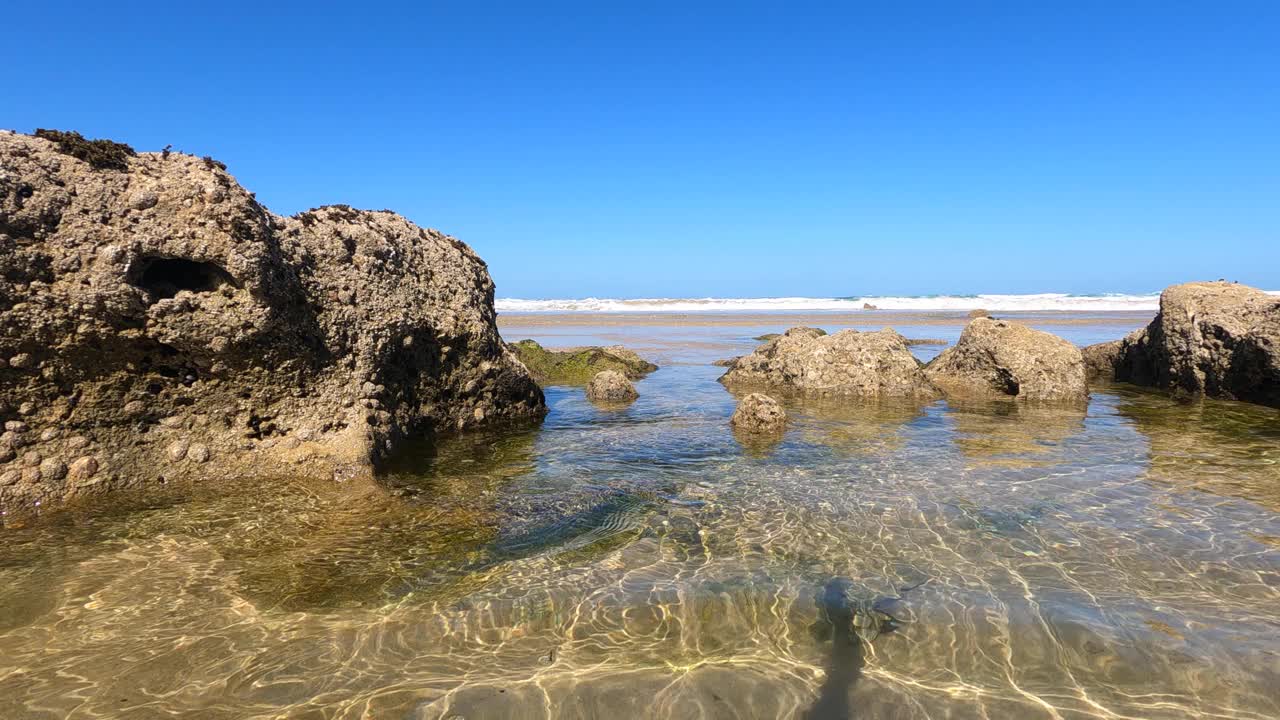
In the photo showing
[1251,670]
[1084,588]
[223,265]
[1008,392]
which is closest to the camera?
[1251,670]

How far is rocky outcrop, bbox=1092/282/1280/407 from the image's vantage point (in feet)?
33.9

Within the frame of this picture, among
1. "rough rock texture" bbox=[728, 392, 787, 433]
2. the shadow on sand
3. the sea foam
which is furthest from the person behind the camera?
the sea foam

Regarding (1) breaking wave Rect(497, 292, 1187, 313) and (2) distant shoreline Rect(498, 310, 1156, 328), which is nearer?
(2) distant shoreline Rect(498, 310, 1156, 328)

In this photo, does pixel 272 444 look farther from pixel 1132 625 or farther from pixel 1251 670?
pixel 1251 670

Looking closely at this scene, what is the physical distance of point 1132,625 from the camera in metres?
3.60

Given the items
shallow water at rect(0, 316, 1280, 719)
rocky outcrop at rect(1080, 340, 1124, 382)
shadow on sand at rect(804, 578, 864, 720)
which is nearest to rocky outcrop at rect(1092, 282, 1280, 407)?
rocky outcrop at rect(1080, 340, 1124, 382)

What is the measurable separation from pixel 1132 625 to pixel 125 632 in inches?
208

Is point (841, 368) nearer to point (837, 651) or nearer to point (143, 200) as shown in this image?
point (837, 651)

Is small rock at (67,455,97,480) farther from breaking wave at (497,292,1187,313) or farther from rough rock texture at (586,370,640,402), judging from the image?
breaking wave at (497,292,1187,313)

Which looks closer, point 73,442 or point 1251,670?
point 1251,670

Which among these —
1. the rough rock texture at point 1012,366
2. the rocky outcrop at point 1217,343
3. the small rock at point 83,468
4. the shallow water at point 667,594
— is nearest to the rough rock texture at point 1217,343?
the rocky outcrop at point 1217,343

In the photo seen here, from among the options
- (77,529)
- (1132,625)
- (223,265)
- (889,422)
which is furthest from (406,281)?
(1132,625)

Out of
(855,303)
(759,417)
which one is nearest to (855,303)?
(855,303)

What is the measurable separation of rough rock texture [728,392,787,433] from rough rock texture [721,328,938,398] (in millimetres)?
3485
